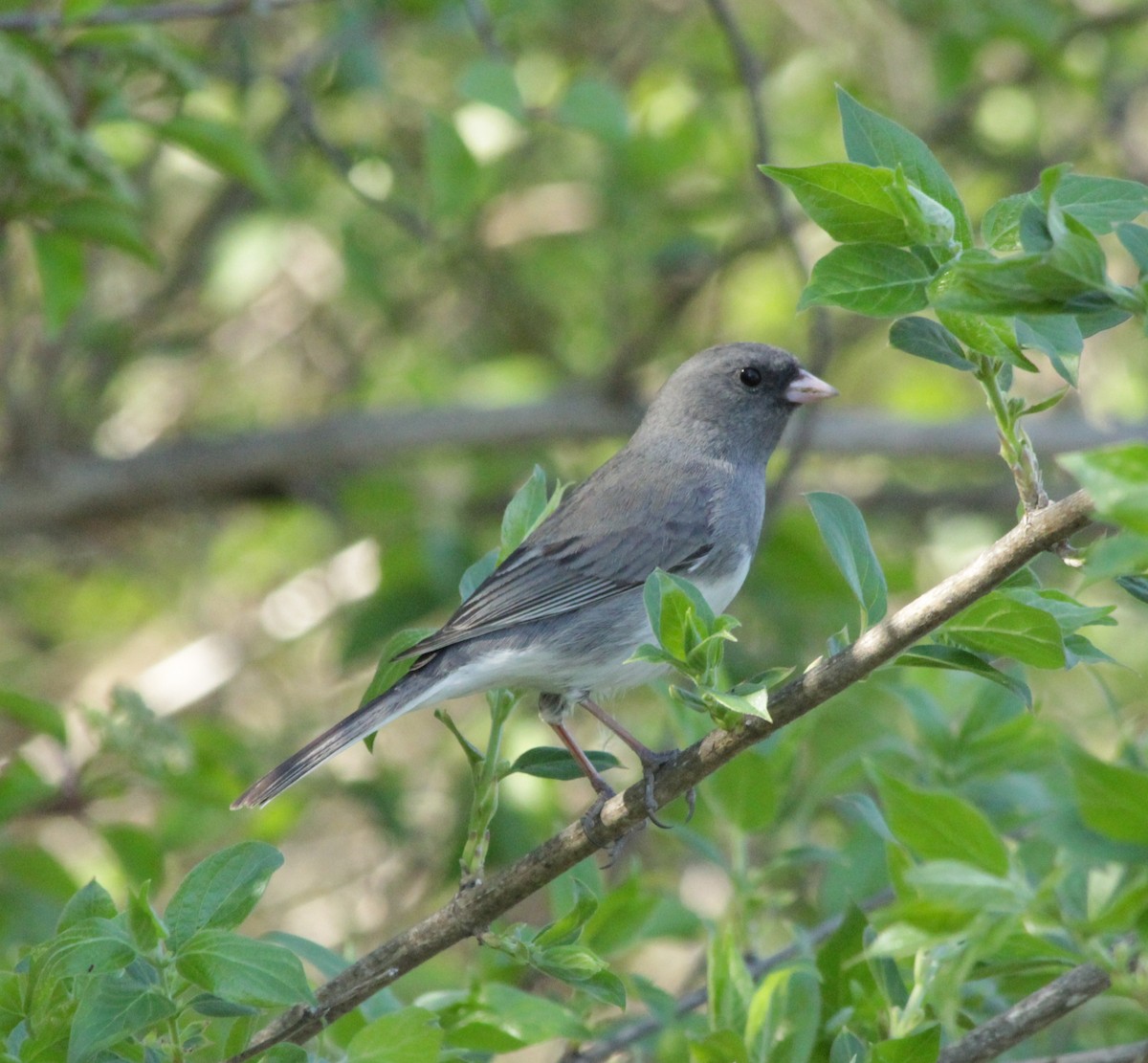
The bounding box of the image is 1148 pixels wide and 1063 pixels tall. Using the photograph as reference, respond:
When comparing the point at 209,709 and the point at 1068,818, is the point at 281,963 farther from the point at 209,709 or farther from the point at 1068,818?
the point at 209,709

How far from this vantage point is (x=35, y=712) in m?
2.38

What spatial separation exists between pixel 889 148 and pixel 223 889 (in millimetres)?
997

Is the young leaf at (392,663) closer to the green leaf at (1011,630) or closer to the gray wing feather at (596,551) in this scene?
the green leaf at (1011,630)

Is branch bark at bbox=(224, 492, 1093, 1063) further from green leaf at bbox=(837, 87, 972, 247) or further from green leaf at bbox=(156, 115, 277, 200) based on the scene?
green leaf at bbox=(156, 115, 277, 200)

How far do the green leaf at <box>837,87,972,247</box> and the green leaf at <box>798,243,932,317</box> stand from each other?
0.22 ft

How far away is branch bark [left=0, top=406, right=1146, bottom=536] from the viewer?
4.27 metres

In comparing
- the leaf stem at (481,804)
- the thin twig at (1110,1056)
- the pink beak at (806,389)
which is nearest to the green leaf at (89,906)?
the leaf stem at (481,804)

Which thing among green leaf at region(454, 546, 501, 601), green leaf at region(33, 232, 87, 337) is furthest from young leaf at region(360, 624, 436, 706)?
green leaf at region(33, 232, 87, 337)

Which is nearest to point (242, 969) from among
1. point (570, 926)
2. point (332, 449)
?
point (570, 926)

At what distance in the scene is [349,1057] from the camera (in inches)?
56.2

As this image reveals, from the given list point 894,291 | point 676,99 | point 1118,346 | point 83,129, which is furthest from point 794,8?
point 894,291

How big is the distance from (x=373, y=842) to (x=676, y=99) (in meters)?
2.67

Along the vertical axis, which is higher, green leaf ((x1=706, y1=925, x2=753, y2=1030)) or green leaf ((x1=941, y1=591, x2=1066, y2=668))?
green leaf ((x1=941, y1=591, x2=1066, y2=668))

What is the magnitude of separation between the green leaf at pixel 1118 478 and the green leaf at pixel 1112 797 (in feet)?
0.55
